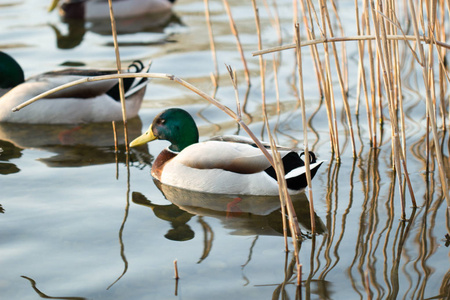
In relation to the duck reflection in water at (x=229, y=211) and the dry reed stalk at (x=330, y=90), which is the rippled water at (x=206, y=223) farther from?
the dry reed stalk at (x=330, y=90)

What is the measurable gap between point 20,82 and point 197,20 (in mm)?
4277

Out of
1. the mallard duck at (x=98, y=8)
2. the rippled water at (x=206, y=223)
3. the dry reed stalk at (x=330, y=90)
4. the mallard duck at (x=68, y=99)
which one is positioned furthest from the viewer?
A: the mallard duck at (x=98, y=8)

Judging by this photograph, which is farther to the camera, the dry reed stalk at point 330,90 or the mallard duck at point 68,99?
the mallard duck at point 68,99

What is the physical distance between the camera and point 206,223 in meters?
4.85

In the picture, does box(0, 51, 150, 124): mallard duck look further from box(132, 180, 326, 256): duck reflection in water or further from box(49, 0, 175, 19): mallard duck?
box(49, 0, 175, 19): mallard duck

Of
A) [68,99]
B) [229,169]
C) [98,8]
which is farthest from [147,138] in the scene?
[98,8]

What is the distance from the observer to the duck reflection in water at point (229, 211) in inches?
186

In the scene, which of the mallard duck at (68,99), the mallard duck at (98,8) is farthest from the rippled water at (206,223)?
the mallard duck at (98,8)

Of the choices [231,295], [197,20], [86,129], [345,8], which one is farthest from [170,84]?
[231,295]

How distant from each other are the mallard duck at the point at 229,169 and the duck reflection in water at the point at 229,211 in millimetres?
58

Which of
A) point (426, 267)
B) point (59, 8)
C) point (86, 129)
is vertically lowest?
point (426, 267)

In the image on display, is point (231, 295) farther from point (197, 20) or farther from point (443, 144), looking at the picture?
point (197, 20)

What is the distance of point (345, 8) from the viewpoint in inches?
424

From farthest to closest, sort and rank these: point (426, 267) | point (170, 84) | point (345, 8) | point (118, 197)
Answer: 1. point (345, 8)
2. point (170, 84)
3. point (118, 197)
4. point (426, 267)
